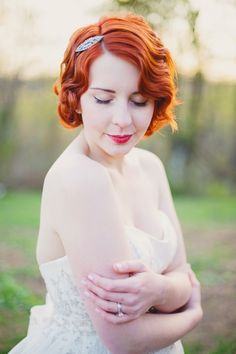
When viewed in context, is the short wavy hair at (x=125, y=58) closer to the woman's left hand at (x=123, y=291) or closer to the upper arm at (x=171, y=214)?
the upper arm at (x=171, y=214)

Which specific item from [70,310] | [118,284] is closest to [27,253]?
[70,310]

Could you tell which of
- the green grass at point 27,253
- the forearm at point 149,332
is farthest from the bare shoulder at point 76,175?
the green grass at point 27,253

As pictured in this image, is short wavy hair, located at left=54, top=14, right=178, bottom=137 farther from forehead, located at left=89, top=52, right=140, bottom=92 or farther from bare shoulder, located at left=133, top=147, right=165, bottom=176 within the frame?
bare shoulder, located at left=133, top=147, right=165, bottom=176

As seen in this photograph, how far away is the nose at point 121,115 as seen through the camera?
1.71 meters

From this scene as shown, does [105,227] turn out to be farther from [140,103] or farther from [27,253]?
[27,253]

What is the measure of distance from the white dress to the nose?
35 cm

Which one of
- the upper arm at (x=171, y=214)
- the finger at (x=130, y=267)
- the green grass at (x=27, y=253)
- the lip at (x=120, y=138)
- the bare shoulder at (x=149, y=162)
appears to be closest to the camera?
the finger at (x=130, y=267)

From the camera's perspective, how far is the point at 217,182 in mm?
10820

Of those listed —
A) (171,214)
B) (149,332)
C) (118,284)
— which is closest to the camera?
(118,284)

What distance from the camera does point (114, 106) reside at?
1.72 m

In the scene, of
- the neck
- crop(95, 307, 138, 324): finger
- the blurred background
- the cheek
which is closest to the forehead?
the cheek

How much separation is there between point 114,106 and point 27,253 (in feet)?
13.4

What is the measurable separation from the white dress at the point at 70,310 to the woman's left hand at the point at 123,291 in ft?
0.37

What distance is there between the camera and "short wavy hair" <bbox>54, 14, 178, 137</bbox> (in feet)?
5.54
